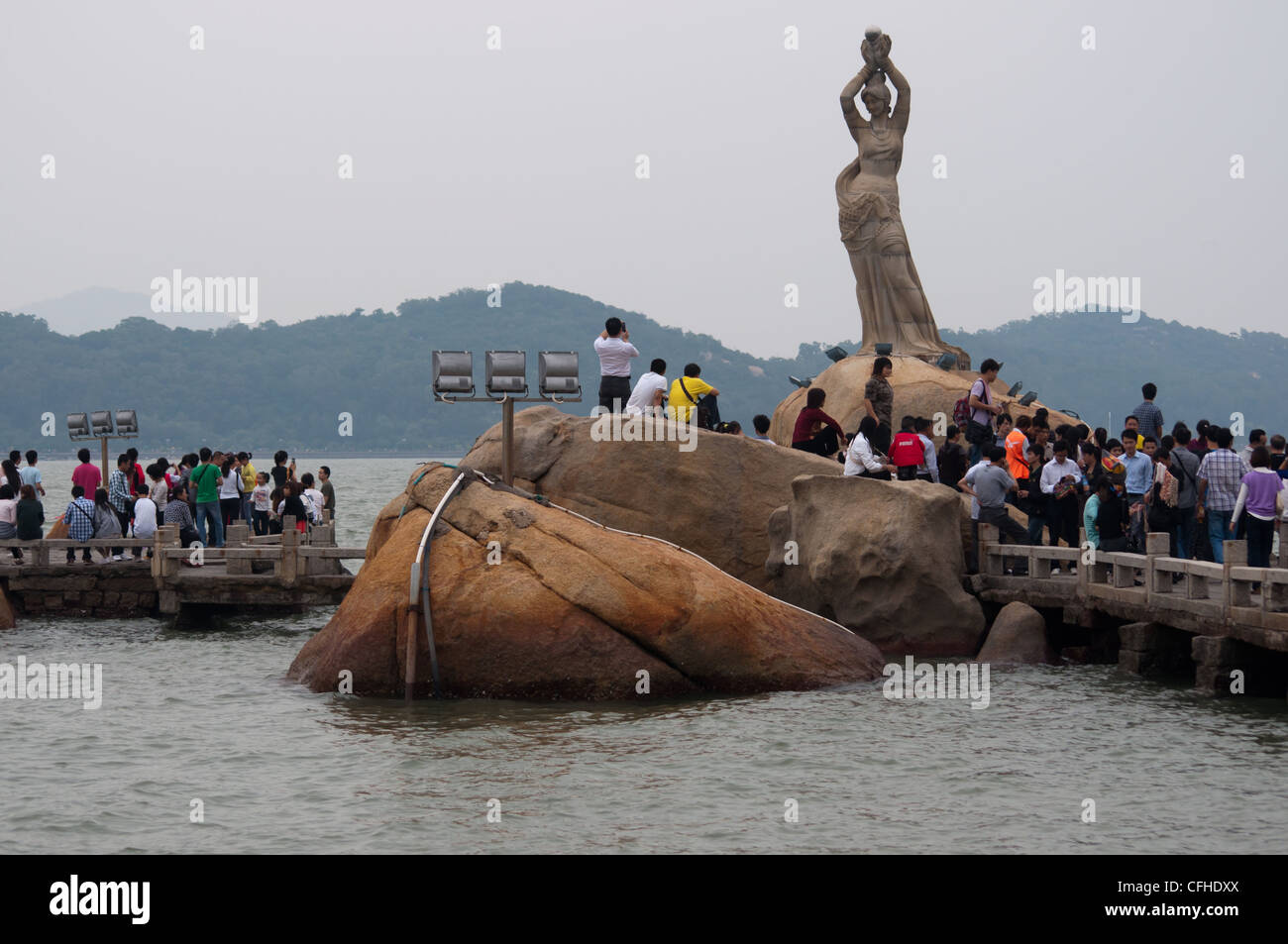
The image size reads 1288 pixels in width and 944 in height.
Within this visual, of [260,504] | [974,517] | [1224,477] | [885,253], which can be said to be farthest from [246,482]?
[1224,477]

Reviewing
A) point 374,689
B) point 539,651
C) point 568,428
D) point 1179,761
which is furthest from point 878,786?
point 568,428

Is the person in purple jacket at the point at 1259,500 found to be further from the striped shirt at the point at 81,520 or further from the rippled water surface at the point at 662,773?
the striped shirt at the point at 81,520


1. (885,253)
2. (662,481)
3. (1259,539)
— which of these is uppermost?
(885,253)

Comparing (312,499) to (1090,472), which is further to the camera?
(312,499)

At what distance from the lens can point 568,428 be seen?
21031 millimetres

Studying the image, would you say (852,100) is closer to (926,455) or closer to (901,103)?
(901,103)

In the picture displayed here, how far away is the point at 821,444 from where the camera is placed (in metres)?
22.9

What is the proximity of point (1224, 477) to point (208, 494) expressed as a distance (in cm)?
1687

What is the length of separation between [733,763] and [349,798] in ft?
11.7

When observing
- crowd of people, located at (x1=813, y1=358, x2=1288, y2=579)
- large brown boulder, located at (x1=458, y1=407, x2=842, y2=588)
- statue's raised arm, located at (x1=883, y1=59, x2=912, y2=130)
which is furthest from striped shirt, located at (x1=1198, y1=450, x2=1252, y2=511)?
statue's raised arm, located at (x1=883, y1=59, x2=912, y2=130)

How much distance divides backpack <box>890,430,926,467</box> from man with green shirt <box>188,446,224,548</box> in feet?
40.7

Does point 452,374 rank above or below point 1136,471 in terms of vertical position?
above

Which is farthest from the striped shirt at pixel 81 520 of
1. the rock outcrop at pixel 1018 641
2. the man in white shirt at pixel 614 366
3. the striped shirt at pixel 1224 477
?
the striped shirt at pixel 1224 477

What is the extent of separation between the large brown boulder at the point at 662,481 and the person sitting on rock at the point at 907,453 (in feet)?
3.82
